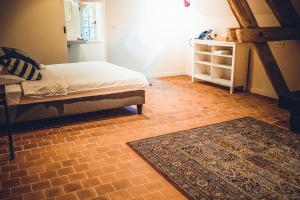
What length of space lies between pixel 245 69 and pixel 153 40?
243cm

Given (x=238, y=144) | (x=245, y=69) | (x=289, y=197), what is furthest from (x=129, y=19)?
(x=289, y=197)

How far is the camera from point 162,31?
23.7ft

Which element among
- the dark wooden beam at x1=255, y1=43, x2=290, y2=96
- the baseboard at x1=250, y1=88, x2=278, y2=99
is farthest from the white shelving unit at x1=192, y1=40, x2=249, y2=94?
the dark wooden beam at x1=255, y1=43, x2=290, y2=96

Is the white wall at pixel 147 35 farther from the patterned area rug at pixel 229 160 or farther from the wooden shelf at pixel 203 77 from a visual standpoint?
the patterned area rug at pixel 229 160

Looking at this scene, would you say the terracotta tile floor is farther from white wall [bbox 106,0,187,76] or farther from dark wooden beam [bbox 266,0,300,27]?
white wall [bbox 106,0,187,76]

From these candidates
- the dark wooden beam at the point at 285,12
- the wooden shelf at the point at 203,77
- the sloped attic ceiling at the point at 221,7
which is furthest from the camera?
the wooden shelf at the point at 203,77

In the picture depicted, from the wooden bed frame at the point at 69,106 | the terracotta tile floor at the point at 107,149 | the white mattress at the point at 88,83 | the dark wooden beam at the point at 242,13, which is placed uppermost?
the dark wooden beam at the point at 242,13

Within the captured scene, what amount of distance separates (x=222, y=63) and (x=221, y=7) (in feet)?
3.93

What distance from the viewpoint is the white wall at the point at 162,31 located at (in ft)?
20.5

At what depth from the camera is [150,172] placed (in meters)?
2.81

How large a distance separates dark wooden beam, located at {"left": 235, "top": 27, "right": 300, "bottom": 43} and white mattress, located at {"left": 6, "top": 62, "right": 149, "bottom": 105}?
1676 millimetres

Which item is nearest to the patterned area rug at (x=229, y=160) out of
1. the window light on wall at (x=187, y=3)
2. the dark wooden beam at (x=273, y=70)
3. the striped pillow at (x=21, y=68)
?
the dark wooden beam at (x=273, y=70)

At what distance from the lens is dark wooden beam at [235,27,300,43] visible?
4.40 meters

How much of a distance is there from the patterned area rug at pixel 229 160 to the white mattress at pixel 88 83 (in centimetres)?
108
